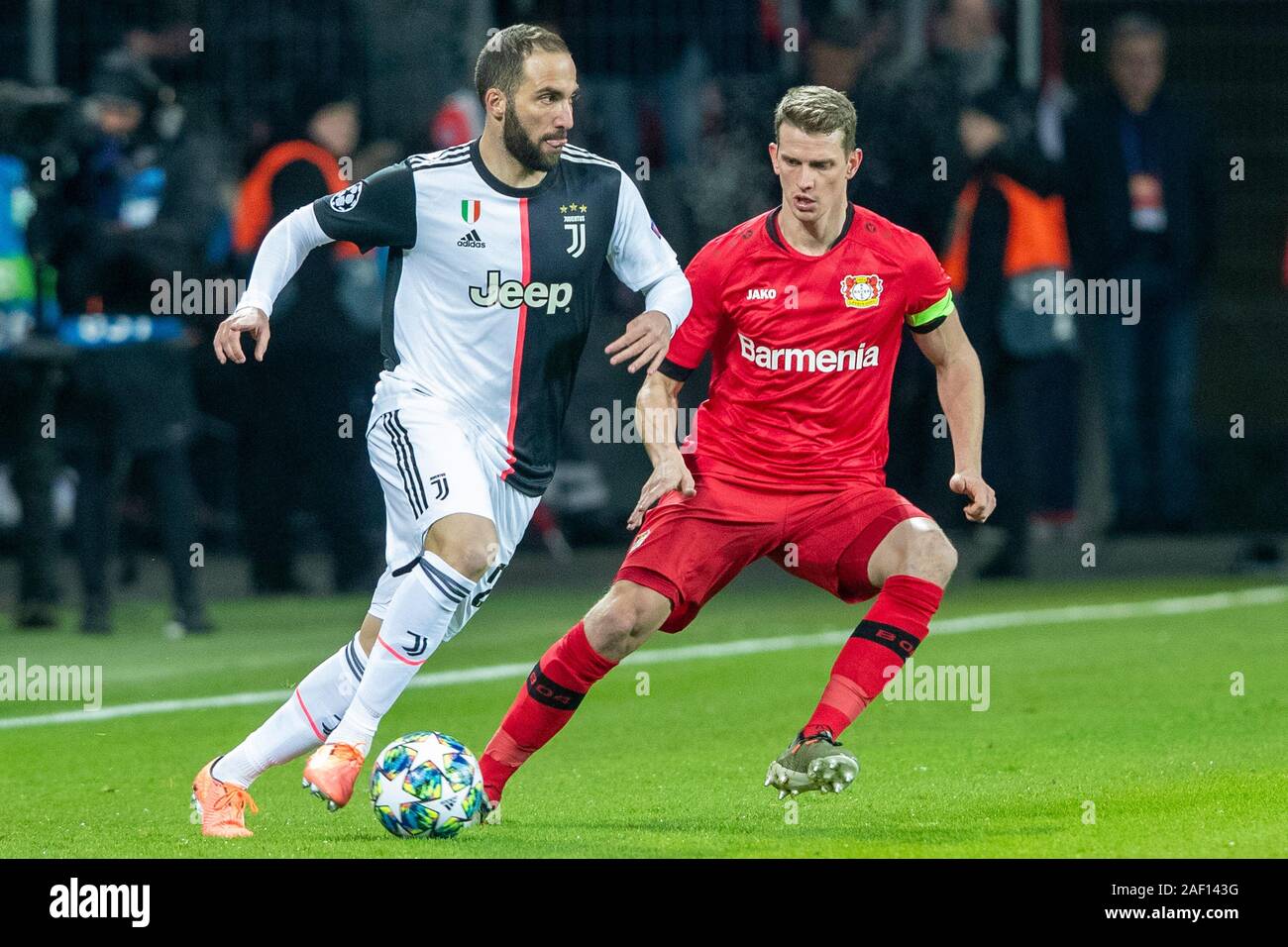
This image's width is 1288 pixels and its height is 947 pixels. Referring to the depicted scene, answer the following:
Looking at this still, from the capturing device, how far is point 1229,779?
744 centimetres

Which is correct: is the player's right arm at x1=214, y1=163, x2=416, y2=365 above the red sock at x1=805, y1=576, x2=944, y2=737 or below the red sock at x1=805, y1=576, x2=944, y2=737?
above

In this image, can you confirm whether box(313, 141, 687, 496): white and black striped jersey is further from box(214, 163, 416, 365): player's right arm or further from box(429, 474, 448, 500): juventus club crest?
box(429, 474, 448, 500): juventus club crest

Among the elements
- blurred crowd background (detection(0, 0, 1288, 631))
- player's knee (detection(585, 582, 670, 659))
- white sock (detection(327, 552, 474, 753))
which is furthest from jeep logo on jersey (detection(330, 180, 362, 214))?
blurred crowd background (detection(0, 0, 1288, 631))

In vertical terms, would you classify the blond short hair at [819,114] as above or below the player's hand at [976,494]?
above

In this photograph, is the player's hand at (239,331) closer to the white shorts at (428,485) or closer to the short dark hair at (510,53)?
the white shorts at (428,485)

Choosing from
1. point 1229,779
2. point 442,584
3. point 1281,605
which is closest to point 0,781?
point 442,584

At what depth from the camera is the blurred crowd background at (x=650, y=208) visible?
12.2 meters

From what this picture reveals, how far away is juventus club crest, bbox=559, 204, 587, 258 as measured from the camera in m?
7.15

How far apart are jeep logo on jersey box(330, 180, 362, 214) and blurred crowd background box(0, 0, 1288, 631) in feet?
16.2

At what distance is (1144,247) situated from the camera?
48.6 ft

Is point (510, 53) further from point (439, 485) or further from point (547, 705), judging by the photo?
point (547, 705)

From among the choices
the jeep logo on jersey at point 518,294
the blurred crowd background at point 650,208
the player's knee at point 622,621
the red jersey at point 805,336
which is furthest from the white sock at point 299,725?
the blurred crowd background at point 650,208

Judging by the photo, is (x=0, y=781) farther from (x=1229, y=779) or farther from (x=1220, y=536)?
(x=1220, y=536)

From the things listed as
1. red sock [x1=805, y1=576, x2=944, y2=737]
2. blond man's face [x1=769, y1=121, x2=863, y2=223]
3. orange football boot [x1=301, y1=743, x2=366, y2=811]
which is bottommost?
orange football boot [x1=301, y1=743, x2=366, y2=811]
